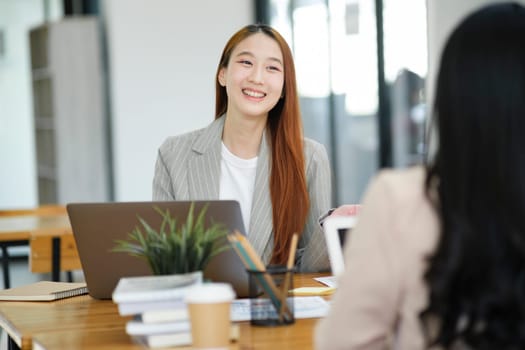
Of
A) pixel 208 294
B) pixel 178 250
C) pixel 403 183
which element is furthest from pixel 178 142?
pixel 403 183

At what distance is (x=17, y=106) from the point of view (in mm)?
10227

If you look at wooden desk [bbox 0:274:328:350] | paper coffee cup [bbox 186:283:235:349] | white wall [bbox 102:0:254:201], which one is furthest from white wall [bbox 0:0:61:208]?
paper coffee cup [bbox 186:283:235:349]

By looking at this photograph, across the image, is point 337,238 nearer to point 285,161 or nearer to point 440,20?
point 285,161

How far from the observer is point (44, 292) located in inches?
92.7

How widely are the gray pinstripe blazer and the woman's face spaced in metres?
0.11

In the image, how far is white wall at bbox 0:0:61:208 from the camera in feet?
33.4

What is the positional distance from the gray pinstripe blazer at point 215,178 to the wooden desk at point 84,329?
38cm

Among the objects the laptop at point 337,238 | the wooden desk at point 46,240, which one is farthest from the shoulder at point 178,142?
the wooden desk at point 46,240

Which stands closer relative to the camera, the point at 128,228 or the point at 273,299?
the point at 273,299

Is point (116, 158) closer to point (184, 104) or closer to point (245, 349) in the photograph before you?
point (184, 104)

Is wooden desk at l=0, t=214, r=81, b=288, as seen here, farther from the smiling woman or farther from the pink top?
the pink top

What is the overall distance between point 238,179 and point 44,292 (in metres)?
0.73

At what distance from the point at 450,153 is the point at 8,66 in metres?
9.65

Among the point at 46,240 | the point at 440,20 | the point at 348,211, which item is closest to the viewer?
the point at 348,211
